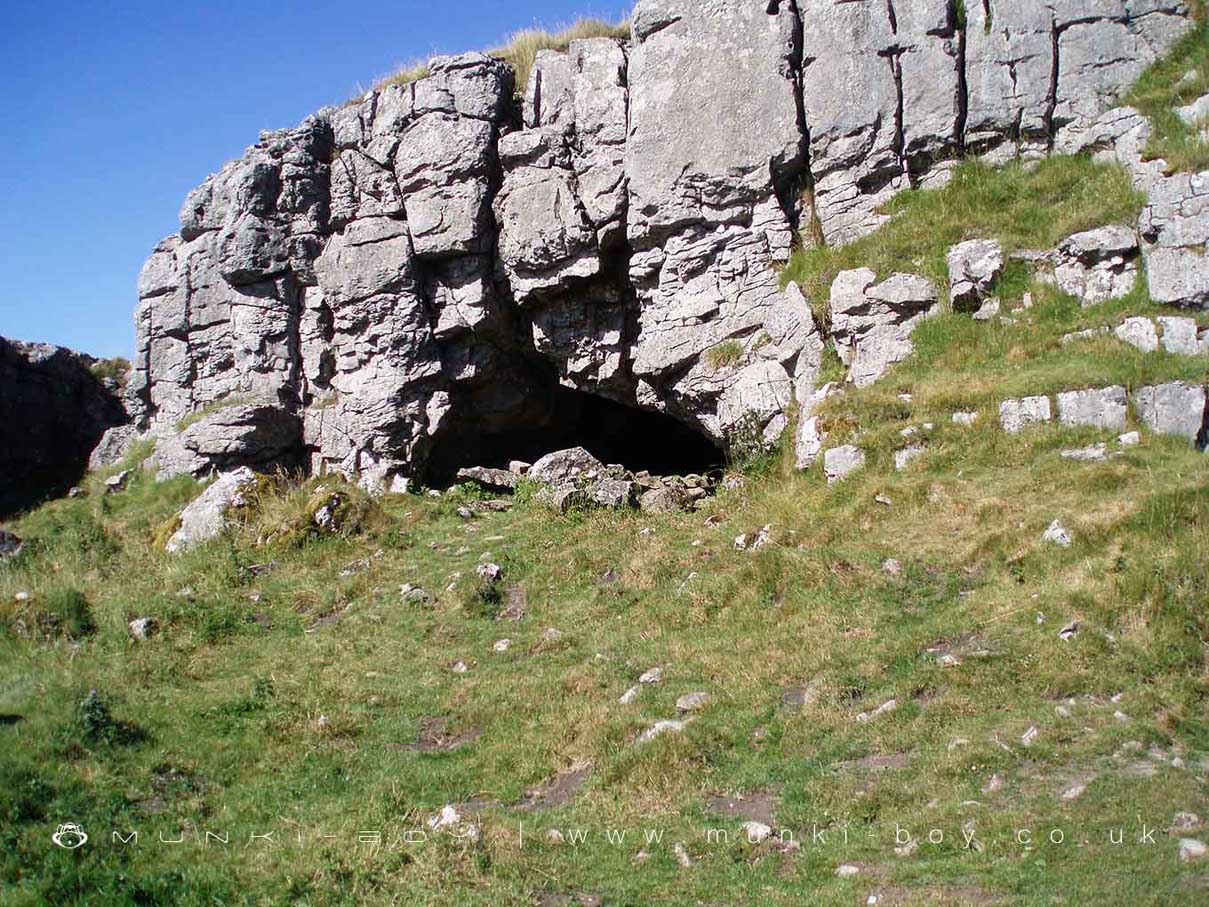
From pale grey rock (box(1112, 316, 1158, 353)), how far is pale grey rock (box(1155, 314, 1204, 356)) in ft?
0.35

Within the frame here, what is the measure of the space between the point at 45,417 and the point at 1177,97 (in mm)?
23329

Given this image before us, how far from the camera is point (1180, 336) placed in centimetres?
1128

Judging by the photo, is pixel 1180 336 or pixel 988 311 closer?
pixel 1180 336

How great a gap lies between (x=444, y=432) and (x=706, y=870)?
45.2ft

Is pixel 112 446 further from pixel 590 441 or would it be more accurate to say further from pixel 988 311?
pixel 988 311

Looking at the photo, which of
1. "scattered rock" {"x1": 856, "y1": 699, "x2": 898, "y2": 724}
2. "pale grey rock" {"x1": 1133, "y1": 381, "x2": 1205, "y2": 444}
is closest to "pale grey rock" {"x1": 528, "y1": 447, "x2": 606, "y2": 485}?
"pale grey rock" {"x1": 1133, "y1": 381, "x2": 1205, "y2": 444}

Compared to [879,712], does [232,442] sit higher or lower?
higher

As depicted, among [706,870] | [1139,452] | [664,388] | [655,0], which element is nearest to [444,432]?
[664,388]

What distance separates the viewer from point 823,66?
15172 mm

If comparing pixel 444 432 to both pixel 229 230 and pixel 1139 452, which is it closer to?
pixel 229 230

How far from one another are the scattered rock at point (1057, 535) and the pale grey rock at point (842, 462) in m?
3.02

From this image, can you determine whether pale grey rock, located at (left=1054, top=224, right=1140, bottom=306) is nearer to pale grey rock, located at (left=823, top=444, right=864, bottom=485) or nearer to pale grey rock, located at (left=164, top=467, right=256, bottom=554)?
pale grey rock, located at (left=823, top=444, right=864, bottom=485)

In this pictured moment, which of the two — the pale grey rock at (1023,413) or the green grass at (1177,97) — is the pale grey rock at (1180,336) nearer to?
the pale grey rock at (1023,413)

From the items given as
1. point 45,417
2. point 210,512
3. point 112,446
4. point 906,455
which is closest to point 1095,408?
point 906,455
